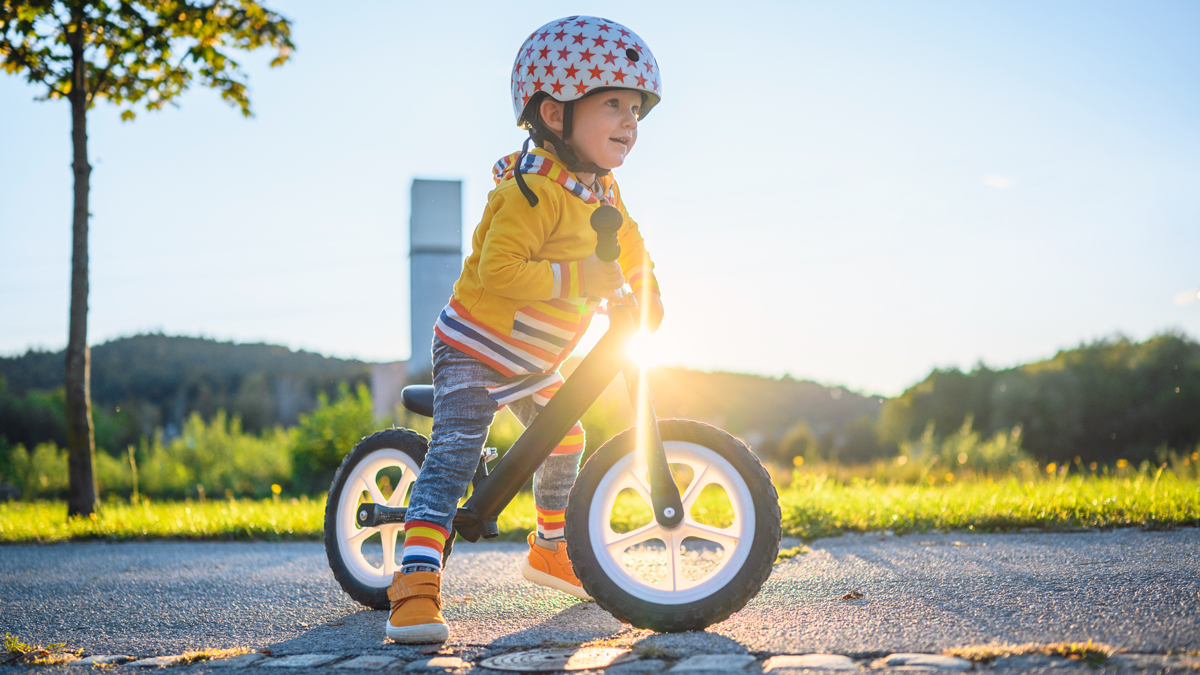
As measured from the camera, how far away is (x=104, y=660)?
207 cm

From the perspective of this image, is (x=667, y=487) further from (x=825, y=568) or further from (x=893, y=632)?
(x=825, y=568)

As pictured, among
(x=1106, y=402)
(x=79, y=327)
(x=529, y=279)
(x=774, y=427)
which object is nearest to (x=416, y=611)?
(x=529, y=279)

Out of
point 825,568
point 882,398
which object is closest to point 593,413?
point 825,568

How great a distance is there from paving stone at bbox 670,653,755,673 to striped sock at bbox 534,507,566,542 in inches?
37.3

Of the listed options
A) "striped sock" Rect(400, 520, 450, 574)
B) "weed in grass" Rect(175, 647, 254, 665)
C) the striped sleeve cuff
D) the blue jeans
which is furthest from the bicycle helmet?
"weed in grass" Rect(175, 647, 254, 665)

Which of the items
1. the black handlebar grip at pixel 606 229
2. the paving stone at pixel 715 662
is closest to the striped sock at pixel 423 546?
the paving stone at pixel 715 662

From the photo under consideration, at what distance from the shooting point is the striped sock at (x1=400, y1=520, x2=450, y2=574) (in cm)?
225

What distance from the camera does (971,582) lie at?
98.4 inches

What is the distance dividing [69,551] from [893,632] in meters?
4.51

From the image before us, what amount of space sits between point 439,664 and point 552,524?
87cm

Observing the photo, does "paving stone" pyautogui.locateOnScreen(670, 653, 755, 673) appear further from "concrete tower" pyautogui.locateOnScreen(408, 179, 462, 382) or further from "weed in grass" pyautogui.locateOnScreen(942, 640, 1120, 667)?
"concrete tower" pyautogui.locateOnScreen(408, 179, 462, 382)

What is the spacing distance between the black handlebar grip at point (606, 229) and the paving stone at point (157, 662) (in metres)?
1.56

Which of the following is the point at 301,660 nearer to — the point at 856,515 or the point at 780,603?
the point at 780,603

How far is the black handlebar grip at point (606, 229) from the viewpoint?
82.9 inches
